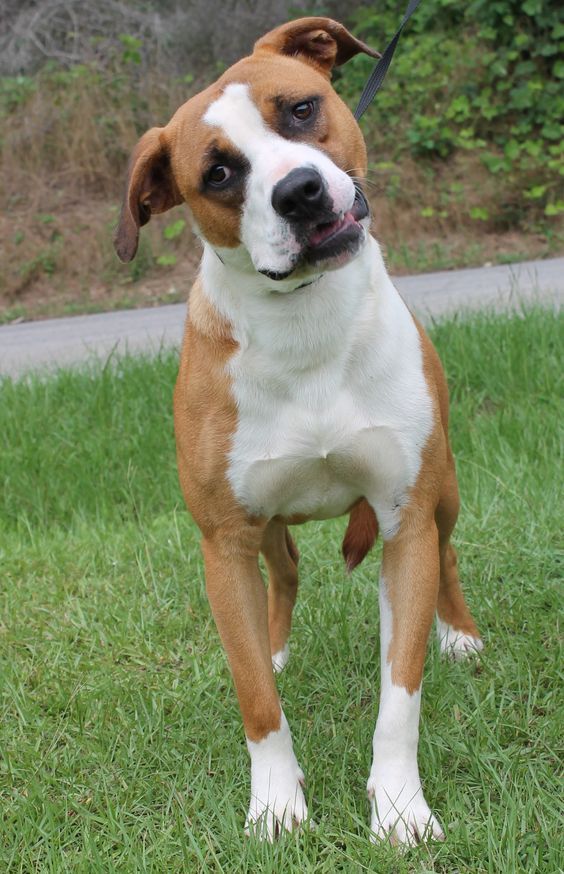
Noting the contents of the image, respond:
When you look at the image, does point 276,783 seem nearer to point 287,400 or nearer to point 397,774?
point 397,774

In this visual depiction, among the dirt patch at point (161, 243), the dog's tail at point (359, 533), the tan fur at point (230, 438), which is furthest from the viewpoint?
the dirt patch at point (161, 243)

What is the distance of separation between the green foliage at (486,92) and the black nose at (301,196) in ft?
24.4

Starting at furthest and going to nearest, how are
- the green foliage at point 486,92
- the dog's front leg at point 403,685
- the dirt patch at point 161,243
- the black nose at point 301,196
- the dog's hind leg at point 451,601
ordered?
the green foliage at point 486,92
the dirt patch at point 161,243
the dog's hind leg at point 451,601
the dog's front leg at point 403,685
the black nose at point 301,196

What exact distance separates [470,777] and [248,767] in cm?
57

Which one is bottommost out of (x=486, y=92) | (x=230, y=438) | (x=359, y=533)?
(x=486, y=92)

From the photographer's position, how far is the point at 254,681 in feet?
8.45

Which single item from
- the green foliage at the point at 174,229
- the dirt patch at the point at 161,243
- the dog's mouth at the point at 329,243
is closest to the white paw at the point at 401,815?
the dog's mouth at the point at 329,243

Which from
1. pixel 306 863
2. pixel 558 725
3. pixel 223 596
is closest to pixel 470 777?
pixel 558 725

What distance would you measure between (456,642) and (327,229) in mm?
1373

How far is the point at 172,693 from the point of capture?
3166 millimetres

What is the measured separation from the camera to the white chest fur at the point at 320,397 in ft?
8.53

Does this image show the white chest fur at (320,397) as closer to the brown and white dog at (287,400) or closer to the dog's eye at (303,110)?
the brown and white dog at (287,400)

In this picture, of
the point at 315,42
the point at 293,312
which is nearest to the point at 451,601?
the point at 293,312

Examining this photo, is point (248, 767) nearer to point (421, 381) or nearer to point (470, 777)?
point (470, 777)
